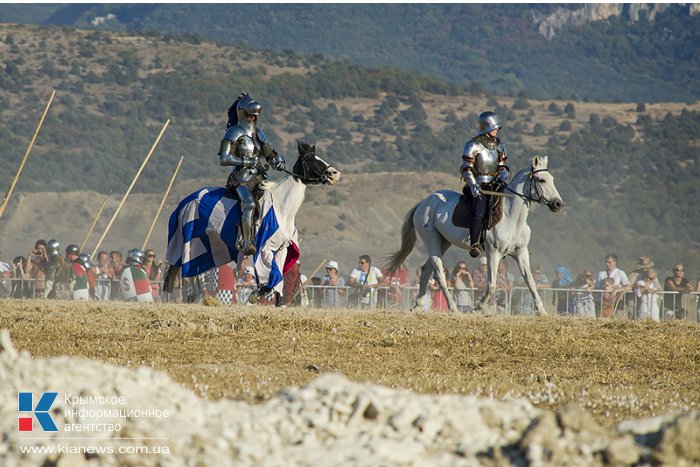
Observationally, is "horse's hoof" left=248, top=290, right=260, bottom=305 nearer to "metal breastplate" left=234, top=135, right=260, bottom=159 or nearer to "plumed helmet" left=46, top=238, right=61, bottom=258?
"metal breastplate" left=234, top=135, right=260, bottom=159

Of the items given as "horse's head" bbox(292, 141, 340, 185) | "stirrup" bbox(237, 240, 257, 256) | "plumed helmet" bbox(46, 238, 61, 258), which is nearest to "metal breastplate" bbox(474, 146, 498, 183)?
"horse's head" bbox(292, 141, 340, 185)

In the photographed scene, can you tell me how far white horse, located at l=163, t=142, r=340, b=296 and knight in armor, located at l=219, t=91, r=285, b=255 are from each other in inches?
6.4

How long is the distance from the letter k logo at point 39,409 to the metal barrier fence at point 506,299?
12.8 meters

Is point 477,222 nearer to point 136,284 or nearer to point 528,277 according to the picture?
point 528,277

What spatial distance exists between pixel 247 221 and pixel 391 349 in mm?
4616

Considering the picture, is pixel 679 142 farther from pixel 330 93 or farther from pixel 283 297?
pixel 283 297

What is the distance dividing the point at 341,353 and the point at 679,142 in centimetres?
6379

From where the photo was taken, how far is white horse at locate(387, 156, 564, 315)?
19.1 m

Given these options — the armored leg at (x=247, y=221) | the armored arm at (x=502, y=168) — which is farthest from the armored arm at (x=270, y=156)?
the armored arm at (x=502, y=168)

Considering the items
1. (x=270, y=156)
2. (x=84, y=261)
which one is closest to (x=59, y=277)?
(x=84, y=261)

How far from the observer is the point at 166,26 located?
163625 mm

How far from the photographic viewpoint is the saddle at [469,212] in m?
19.1

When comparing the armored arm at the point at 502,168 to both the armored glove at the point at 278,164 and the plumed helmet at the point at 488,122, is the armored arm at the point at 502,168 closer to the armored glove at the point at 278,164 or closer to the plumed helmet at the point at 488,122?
the plumed helmet at the point at 488,122

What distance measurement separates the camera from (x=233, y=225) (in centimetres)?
1919
